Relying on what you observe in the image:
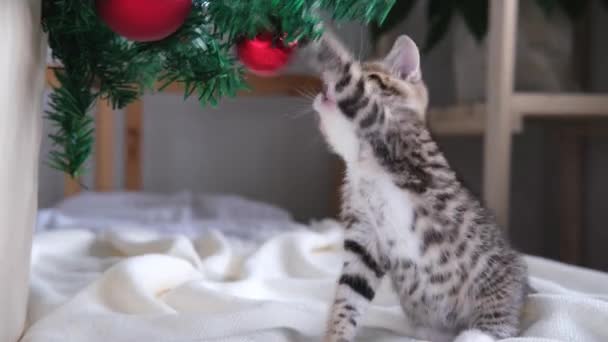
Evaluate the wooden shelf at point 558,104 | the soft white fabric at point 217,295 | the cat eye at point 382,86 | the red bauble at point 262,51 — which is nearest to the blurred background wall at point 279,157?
the wooden shelf at point 558,104

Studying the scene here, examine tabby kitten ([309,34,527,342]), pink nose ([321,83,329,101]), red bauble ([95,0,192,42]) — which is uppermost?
red bauble ([95,0,192,42])

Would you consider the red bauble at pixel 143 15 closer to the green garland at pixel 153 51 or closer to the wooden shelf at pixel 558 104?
the green garland at pixel 153 51

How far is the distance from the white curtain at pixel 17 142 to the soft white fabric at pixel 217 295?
0.23 feet

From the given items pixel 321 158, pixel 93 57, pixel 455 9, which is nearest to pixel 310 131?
pixel 321 158

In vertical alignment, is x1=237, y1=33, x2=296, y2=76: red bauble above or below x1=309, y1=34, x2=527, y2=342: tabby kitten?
above

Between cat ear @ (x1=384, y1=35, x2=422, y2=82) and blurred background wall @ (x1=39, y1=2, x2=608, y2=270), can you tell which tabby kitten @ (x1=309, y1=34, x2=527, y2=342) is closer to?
cat ear @ (x1=384, y1=35, x2=422, y2=82)

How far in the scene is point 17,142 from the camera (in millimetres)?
473

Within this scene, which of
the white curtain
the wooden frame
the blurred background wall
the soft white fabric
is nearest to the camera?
the white curtain

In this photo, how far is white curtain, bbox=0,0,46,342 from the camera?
17.2 inches

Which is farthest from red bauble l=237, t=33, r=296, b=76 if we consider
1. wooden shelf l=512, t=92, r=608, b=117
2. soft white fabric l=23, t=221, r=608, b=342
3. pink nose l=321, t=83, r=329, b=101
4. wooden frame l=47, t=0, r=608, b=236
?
wooden shelf l=512, t=92, r=608, b=117

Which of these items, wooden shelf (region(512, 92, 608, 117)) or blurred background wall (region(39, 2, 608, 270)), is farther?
blurred background wall (region(39, 2, 608, 270))

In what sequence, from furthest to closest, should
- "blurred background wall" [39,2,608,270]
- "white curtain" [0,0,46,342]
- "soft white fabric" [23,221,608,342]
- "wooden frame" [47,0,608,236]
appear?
"blurred background wall" [39,2,608,270], "wooden frame" [47,0,608,236], "soft white fabric" [23,221,608,342], "white curtain" [0,0,46,342]

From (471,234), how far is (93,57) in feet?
1.26

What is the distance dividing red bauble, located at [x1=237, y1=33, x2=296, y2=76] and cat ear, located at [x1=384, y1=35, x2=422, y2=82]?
0.39ft
